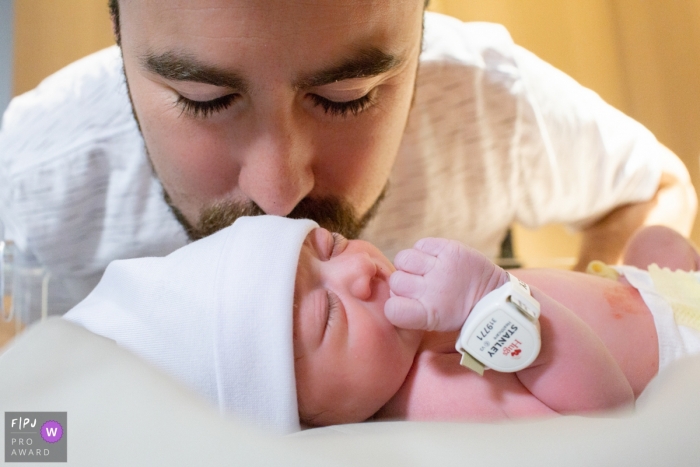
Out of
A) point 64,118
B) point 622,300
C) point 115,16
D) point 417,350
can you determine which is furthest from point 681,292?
point 64,118

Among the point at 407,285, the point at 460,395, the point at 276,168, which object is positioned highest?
the point at 276,168

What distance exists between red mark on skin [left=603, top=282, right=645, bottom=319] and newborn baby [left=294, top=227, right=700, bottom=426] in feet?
0.36

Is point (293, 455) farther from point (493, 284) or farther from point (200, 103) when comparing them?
point (200, 103)

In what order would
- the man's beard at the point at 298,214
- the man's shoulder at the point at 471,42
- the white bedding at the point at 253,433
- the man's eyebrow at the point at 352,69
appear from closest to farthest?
the white bedding at the point at 253,433, the man's eyebrow at the point at 352,69, the man's beard at the point at 298,214, the man's shoulder at the point at 471,42

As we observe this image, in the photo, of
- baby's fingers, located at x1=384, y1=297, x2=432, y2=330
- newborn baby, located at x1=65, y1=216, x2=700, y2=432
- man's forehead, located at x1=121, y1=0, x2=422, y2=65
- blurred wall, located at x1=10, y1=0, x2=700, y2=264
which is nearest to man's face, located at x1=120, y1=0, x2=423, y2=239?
man's forehead, located at x1=121, y1=0, x2=422, y2=65

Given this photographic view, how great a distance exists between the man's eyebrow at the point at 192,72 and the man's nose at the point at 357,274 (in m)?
0.25

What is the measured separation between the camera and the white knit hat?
591mm

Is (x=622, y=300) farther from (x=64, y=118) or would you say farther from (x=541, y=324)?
(x=64, y=118)

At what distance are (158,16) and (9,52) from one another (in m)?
0.42

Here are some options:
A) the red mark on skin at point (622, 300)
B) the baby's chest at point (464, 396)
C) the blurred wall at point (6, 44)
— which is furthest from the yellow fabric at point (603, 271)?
the blurred wall at point (6, 44)

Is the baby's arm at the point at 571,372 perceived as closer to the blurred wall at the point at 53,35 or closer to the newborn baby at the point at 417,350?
the newborn baby at the point at 417,350

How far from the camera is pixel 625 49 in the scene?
1103 mm

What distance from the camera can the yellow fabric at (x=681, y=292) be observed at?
30.4 inches

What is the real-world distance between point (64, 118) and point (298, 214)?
508mm
